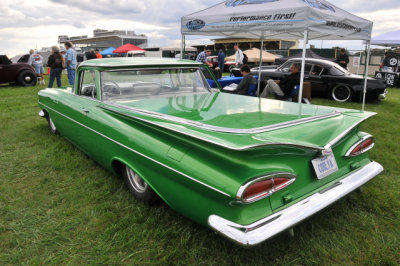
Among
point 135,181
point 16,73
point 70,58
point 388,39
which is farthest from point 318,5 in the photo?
point 388,39

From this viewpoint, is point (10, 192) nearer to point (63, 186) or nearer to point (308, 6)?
point (63, 186)

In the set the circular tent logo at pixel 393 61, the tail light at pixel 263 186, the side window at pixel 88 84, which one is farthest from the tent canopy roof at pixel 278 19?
the circular tent logo at pixel 393 61

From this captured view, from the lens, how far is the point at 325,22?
192 inches

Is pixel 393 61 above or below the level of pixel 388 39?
below

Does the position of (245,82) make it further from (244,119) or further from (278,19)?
(244,119)

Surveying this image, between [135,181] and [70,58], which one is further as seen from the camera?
[70,58]

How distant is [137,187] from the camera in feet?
8.74

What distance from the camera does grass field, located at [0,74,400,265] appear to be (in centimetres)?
203

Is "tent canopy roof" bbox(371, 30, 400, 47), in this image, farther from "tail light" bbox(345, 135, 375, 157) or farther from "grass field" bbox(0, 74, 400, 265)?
"tail light" bbox(345, 135, 375, 157)

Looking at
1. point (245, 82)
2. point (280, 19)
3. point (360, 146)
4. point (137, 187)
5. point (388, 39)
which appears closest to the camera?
point (360, 146)

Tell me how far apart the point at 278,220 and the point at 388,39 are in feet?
56.2

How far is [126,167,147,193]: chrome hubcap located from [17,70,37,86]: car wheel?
1065cm

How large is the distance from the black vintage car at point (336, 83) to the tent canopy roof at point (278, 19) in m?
2.32

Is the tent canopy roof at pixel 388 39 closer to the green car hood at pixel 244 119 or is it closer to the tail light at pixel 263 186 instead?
the green car hood at pixel 244 119
